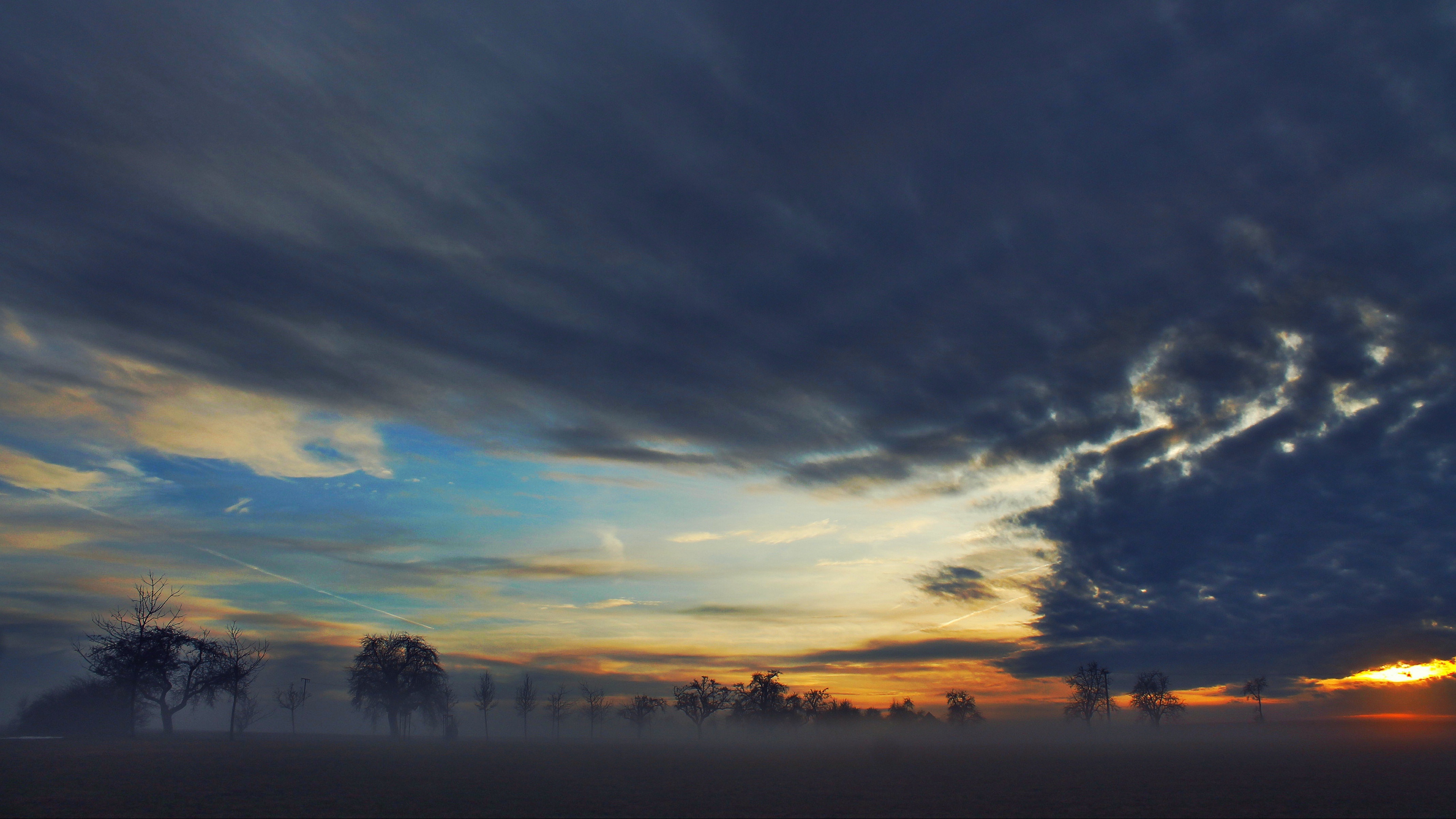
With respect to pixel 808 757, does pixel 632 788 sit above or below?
above

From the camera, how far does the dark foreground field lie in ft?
105

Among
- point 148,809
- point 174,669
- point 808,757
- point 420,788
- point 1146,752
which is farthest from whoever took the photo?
point 1146,752

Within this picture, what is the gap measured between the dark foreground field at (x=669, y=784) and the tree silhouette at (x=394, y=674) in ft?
89.8

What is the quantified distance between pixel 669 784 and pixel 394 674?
81587mm

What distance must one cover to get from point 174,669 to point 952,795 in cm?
7908

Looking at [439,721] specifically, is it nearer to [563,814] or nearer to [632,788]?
[632,788]

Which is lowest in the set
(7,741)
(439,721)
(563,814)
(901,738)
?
(901,738)

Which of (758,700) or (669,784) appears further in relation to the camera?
(758,700)

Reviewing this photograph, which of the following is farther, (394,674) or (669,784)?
(394,674)

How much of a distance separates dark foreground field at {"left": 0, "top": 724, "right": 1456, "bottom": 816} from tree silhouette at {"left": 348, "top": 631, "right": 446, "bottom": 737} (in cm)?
2737

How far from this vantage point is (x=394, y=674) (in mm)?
111125

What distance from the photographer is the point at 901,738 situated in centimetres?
19238

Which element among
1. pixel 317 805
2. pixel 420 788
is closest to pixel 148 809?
pixel 317 805

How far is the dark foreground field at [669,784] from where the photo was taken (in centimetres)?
3198
